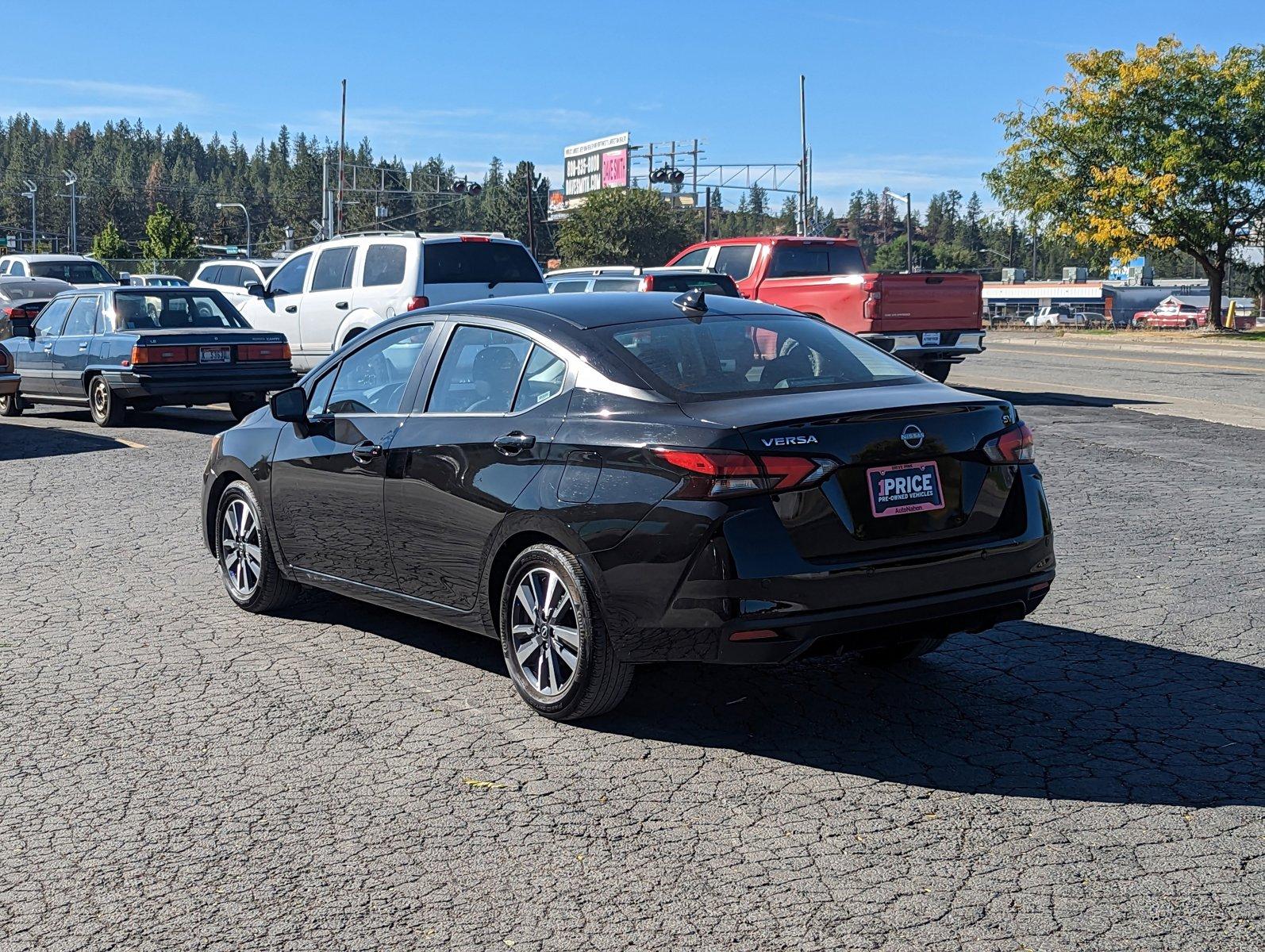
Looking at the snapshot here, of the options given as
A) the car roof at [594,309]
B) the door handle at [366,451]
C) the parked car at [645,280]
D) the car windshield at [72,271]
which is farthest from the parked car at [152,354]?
the car windshield at [72,271]

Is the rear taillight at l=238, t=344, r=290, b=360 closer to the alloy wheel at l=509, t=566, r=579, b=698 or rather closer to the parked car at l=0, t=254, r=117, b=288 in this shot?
the alloy wheel at l=509, t=566, r=579, b=698

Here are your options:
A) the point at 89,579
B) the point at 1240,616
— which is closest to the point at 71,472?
the point at 89,579

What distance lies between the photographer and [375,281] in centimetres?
1748

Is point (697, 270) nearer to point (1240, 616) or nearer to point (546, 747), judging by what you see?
point (1240, 616)

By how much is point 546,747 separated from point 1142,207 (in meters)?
42.3

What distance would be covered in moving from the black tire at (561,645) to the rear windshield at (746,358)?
0.78 metres

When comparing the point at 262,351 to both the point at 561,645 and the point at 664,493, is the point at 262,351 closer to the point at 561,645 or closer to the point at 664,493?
the point at 561,645

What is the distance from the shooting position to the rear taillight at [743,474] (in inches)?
191

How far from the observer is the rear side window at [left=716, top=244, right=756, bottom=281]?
21.8 m

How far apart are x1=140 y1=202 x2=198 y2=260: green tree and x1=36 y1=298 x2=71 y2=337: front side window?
96.9 m

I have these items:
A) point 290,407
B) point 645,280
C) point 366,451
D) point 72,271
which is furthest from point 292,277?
point 72,271

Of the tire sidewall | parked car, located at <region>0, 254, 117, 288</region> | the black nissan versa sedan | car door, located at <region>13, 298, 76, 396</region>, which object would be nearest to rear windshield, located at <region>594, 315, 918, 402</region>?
the black nissan versa sedan

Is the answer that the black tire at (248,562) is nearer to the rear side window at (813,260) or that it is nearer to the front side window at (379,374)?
the front side window at (379,374)

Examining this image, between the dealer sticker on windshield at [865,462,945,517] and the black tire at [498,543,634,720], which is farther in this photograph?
the black tire at [498,543,634,720]
